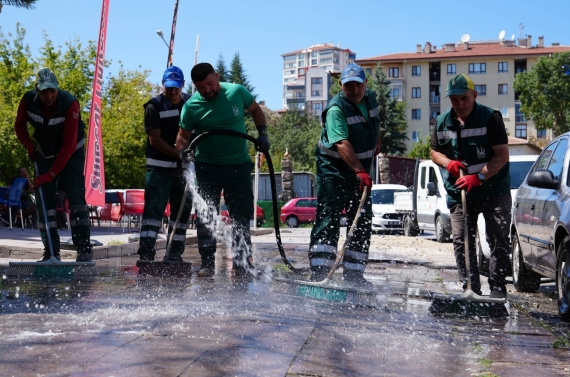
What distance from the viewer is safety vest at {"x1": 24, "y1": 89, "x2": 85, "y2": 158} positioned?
859cm

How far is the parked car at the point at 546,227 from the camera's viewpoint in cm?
666

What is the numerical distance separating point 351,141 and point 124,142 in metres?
37.2

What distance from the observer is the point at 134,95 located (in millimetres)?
49406

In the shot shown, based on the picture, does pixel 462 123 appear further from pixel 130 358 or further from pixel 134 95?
pixel 134 95

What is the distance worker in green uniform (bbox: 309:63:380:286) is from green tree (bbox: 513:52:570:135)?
74.9 m

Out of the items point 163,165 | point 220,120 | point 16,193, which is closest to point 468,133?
point 220,120

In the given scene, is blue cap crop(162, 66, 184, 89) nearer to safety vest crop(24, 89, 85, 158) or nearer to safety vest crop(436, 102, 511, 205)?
safety vest crop(24, 89, 85, 158)

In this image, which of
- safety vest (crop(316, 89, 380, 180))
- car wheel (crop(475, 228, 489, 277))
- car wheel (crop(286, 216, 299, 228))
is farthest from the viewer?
car wheel (crop(286, 216, 299, 228))

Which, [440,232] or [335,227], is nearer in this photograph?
[335,227]

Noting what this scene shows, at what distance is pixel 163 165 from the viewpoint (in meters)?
9.05

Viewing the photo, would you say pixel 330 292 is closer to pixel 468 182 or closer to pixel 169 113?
pixel 468 182

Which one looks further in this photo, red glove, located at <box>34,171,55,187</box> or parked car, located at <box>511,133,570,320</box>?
red glove, located at <box>34,171,55,187</box>

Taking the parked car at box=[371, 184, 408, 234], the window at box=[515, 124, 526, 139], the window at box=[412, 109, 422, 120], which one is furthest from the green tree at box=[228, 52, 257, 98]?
the parked car at box=[371, 184, 408, 234]

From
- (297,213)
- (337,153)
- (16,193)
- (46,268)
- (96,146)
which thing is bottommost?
(297,213)
